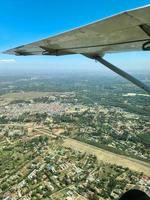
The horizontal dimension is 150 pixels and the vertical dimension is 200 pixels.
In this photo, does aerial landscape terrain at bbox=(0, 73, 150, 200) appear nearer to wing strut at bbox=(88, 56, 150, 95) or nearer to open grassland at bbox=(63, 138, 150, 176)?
open grassland at bbox=(63, 138, 150, 176)

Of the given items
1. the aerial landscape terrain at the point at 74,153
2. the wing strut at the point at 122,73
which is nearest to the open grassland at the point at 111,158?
the aerial landscape terrain at the point at 74,153

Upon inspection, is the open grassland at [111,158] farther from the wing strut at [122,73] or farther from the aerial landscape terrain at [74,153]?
the wing strut at [122,73]

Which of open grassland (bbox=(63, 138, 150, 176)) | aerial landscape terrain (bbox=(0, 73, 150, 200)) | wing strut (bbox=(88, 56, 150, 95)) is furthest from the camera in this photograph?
open grassland (bbox=(63, 138, 150, 176))

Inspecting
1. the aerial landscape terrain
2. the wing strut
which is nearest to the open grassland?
the aerial landscape terrain

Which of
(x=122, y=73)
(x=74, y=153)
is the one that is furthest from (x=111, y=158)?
(x=122, y=73)

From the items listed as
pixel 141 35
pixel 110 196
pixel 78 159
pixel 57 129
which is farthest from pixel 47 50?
pixel 57 129

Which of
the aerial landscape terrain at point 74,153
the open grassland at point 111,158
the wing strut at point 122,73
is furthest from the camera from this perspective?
the open grassland at point 111,158

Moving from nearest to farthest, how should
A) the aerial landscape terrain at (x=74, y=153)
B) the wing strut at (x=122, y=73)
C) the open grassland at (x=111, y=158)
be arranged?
the wing strut at (x=122, y=73), the aerial landscape terrain at (x=74, y=153), the open grassland at (x=111, y=158)

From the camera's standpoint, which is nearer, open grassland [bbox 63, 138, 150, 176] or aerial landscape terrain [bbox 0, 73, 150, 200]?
aerial landscape terrain [bbox 0, 73, 150, 200]

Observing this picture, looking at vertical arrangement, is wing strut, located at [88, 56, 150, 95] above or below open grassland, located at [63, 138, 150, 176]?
above
